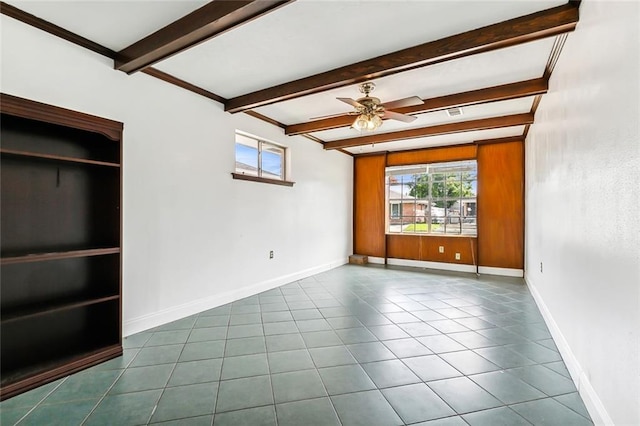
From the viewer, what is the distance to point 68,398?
1.84 m

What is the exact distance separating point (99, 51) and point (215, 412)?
9.70ft

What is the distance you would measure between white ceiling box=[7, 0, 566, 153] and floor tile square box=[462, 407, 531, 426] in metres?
2.60

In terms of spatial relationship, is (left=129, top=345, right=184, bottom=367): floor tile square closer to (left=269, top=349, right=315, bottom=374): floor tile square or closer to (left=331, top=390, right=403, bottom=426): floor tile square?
(left=269, top=349, right=315, bottom=374): floor tile square

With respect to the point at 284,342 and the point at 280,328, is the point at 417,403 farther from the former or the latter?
the point at 280,328

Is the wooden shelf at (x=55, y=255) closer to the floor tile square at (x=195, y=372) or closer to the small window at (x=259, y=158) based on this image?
the floor tile square at (x=195, y=372)

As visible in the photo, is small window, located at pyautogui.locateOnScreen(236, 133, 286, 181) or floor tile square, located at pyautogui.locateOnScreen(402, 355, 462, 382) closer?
floor tile square, located at pyautogui.locateOnScreen(402, 355, 462, 382)

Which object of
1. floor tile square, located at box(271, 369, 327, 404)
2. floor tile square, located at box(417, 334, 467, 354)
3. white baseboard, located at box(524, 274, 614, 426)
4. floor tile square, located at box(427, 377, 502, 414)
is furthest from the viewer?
floor tile square, located at box(417, 334, 467, 354)

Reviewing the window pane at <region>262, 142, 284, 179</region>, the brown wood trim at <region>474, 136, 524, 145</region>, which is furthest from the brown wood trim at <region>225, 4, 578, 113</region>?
the brown wood trim at <region>474, 136, 524, 145</region>

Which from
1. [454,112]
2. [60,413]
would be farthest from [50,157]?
[454,112]

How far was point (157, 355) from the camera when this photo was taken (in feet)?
7.88

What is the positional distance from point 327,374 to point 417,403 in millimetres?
639

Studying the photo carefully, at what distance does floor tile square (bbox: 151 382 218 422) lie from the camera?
170cm

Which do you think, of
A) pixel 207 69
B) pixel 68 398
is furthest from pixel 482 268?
pixel 68 398

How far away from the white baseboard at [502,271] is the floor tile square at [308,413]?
4.90m
